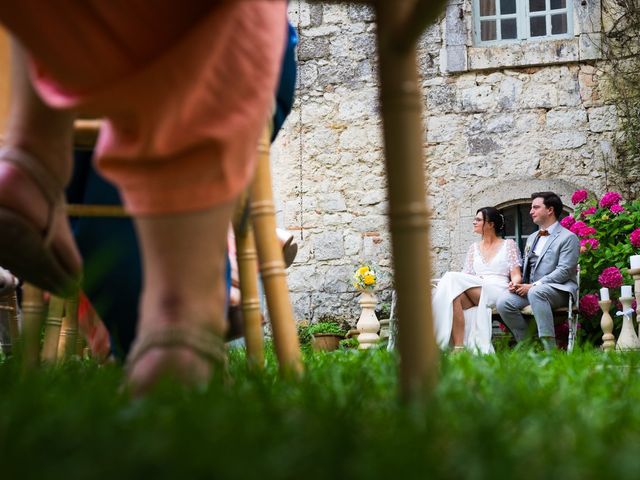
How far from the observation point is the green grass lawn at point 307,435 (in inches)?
28.1

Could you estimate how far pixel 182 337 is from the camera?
1.13 meters

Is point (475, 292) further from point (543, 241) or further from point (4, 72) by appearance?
point (4, 72)

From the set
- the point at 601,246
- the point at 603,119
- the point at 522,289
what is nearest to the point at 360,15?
the point at 603,119

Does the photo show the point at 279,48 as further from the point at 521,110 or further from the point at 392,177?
the point at 521,110

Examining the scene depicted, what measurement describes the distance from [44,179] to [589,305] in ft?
23.6

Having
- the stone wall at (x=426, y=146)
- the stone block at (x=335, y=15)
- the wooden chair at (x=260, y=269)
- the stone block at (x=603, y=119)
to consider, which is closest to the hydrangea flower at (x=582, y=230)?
the stone wall at (x=426, y=146)

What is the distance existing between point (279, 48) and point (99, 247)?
4.17 ft

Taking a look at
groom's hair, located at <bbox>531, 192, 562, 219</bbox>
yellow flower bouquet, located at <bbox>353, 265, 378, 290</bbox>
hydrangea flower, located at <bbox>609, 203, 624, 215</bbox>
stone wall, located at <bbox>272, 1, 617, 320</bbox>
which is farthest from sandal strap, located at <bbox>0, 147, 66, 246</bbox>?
stone wall, located at <bbox>272, 1, 617, 320</bbox>

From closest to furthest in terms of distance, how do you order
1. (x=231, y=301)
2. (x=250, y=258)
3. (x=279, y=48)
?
(x=279, y=48) → (x=250, y=258) → (x=231, y=301)

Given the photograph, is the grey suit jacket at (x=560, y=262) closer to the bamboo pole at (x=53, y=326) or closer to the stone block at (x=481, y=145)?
the stone block at (x=481, y=145)

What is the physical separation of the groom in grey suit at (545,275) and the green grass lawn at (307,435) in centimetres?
638

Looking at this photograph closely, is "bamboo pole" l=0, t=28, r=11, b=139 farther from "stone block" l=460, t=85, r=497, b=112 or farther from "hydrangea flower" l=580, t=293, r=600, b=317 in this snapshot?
"stone block" l=460, t=85, r=497, b=112

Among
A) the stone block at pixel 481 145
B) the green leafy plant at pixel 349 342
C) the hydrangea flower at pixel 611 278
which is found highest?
the stone block at pixel 481 145

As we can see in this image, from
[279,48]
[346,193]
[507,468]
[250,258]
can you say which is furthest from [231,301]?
[346,193]
